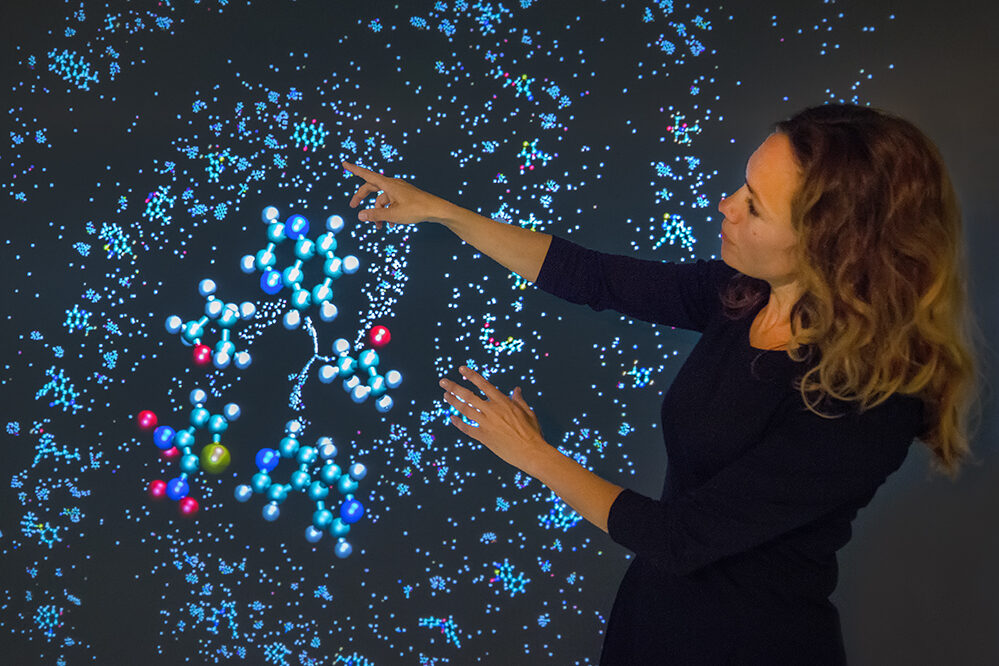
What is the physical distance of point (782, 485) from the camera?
990 millimetres

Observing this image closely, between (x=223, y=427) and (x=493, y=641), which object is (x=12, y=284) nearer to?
(x=223, y=427)

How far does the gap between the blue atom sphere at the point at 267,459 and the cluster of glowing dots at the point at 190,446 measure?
60 mm

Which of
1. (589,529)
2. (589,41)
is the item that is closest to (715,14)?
(589,41)

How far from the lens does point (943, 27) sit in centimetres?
145

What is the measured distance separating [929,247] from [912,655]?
3.25 feet

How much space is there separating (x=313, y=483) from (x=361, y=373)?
224 mm

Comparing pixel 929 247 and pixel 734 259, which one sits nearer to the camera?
pixel 929 247

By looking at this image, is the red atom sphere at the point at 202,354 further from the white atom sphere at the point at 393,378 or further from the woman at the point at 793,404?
the woman at the point at 793,404

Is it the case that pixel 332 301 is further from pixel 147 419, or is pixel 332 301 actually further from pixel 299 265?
pixel 147 419

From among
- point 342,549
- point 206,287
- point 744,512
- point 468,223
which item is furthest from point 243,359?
point 744,512

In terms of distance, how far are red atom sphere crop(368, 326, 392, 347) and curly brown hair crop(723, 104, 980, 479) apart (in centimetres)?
75

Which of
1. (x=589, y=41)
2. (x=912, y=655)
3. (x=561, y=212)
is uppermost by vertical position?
(x=589, y=41)

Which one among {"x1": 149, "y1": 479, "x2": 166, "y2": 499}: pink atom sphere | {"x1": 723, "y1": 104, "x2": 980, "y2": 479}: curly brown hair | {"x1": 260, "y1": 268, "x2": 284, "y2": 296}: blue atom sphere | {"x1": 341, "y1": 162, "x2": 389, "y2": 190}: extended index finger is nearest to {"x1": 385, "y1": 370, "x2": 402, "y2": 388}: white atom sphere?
{"x1": 260, "y1": 268, "x2": 284, "y2": 296}: blue atom sphere

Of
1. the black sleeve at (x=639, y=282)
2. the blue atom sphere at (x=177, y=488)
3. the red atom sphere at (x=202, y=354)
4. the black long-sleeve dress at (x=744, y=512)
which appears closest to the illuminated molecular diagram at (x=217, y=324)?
the red atom sphere at (x=202, y=354)
